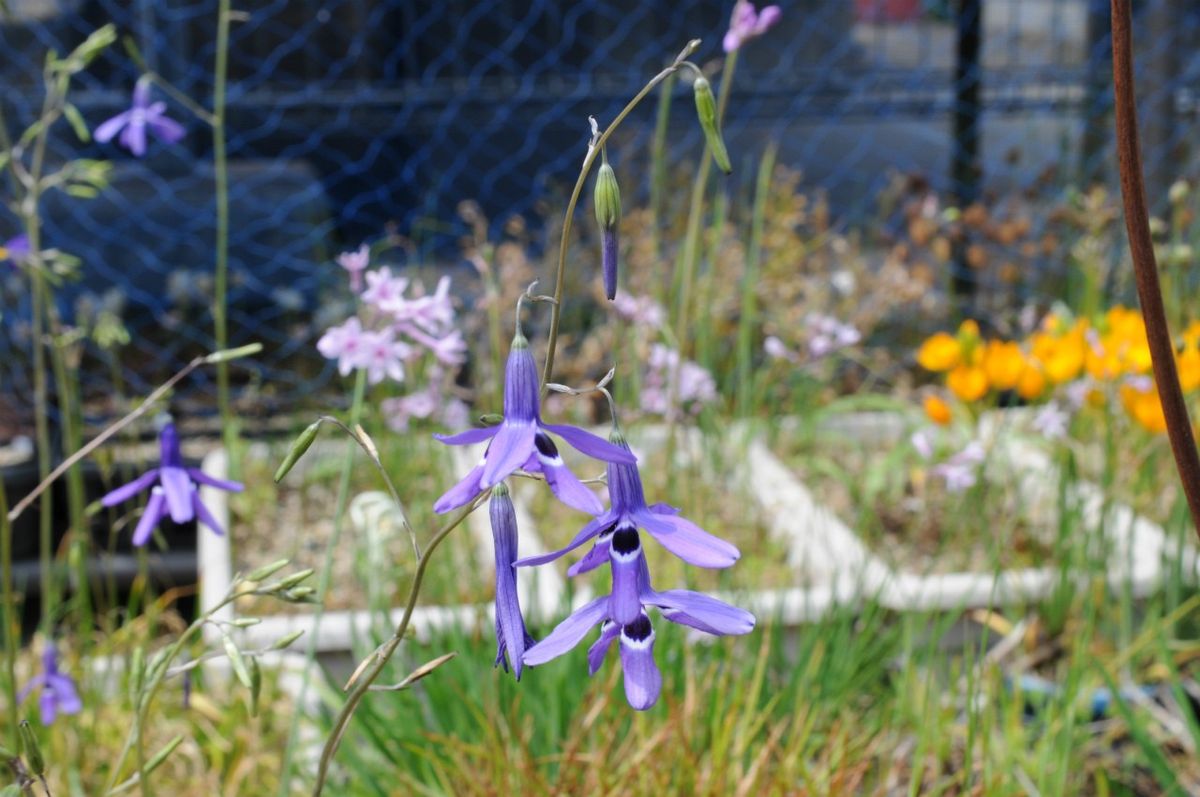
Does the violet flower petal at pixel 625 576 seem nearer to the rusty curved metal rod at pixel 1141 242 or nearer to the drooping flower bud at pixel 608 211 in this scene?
the drooping flower bud at pixel 608 211

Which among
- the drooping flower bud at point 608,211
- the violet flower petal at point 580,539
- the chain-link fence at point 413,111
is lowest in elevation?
the violet flower petal at point 580,539

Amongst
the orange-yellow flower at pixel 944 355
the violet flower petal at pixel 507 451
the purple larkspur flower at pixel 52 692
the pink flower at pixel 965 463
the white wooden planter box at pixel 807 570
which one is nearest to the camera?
the violet flower petal at pixel 507 451

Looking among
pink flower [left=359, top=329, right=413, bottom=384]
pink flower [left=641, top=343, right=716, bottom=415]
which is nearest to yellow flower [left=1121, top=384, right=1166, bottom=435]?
pink flower [left=641, top=343, right=716, bottom=415]

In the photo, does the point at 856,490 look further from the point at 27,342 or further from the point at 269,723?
the point at 27,342

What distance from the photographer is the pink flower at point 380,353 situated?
1243 millimetres

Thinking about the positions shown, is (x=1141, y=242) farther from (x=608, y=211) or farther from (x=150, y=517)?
(x=150, y=517)

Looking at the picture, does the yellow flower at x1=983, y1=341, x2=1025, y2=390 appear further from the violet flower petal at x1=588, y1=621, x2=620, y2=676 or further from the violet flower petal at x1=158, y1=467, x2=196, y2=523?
the violet flower petal at x1=588, y1=621, x2=620, y2=676

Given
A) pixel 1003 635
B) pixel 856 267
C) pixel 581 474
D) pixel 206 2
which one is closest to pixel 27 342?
pixel 206 2

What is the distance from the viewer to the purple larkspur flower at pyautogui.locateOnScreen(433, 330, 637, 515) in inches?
24.1

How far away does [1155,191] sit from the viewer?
387 cm

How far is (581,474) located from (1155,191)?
88.2 inches

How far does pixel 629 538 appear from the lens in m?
0.66

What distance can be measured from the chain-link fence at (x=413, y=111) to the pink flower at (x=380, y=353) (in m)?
2.00

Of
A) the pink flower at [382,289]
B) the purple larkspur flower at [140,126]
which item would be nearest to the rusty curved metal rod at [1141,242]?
the pink flower at [382,289]
